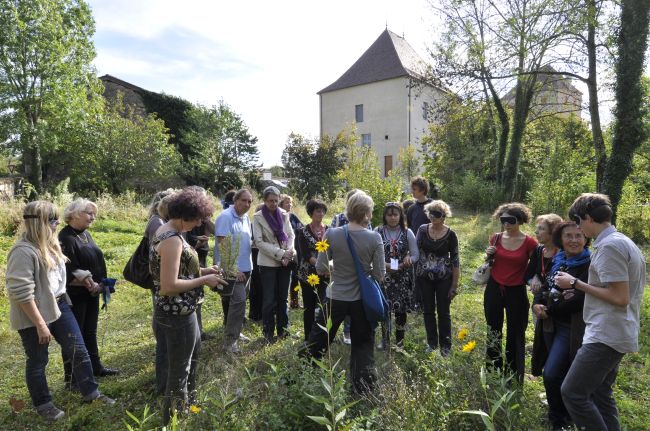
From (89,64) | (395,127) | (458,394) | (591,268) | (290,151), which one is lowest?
(458,394)

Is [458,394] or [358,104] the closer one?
[458,394]

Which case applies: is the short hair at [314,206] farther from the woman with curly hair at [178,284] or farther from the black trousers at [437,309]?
the woman with curly hair at [178,284]

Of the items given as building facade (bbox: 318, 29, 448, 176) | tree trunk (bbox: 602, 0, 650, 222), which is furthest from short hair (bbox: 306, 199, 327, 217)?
building facade (bbox: 318, 29, 448, 176)

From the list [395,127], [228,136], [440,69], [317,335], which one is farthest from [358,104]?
[317,335]

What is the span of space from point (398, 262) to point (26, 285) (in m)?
3.43

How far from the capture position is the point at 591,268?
2.61 metres

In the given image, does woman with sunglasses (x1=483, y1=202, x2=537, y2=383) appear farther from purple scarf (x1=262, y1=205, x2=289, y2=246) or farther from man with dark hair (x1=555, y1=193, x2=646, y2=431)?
purple scarf (x1=262, y1=205, x2=289, y2=246)

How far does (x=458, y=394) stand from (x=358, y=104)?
3495 centimetres

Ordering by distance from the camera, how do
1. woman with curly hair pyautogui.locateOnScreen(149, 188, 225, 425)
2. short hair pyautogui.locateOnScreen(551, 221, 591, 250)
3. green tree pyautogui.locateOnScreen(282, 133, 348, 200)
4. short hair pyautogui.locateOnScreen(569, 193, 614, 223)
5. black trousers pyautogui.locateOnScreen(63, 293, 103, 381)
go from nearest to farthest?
short hair pyautogui.locateOnScreen(569, 193, 614, 223) < woman with curly hair pyautogui.locateOnScreen(149, 188, 225, 425) < short hair pyautogui.locateOnScreen(551, 221, 591, 250) < black trousers pyautogui.locateOnScreen(63, 293, 103, 381) < green tree pyautogui.locateOnScreen(282, 133, 348, 200)

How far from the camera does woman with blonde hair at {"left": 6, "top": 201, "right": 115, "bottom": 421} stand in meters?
3.14

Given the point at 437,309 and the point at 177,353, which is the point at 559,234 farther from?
the point at 177,353

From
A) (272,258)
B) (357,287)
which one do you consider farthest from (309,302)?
(357,287)

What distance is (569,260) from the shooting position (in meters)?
3.16

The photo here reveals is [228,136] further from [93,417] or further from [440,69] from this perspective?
[93,417]
